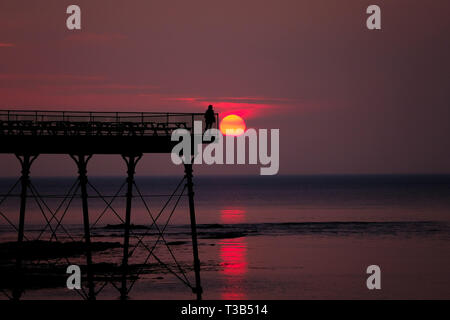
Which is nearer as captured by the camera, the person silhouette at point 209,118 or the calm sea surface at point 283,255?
the person silhouette at point 209,118

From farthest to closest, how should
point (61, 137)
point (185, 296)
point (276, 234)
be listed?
point (276, 234) → point (185, 296) → point (61, 137)

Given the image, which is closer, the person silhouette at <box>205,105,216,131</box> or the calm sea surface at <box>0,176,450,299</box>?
the person silhouette at <box>205,105,216,131</box>

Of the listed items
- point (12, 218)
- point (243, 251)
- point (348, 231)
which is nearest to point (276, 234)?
point (348, 231)

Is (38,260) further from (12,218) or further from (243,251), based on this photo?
(12,218)

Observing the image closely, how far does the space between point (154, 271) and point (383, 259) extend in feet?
80.3

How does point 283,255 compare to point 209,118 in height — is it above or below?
above

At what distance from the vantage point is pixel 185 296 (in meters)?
54.7

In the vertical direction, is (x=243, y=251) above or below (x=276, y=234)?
below

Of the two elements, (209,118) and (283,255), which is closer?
(209,118)
